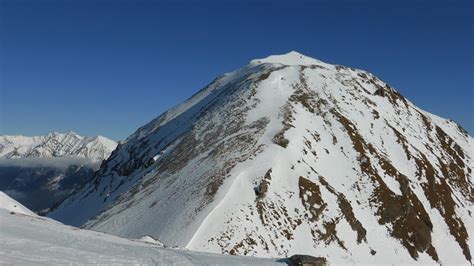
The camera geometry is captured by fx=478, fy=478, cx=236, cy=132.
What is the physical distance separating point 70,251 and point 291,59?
121m

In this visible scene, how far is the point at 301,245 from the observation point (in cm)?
6078

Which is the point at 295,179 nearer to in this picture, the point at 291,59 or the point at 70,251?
the point at 70,251

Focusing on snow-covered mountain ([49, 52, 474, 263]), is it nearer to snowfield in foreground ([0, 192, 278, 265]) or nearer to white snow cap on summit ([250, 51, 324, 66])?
white snow cap on summit ([250, 51, 324, 66])

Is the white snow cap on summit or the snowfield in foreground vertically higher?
the white snow cap on summit

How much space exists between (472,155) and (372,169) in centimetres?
5890

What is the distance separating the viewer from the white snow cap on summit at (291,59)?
137 m

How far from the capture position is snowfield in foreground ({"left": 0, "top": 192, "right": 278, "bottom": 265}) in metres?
24.7

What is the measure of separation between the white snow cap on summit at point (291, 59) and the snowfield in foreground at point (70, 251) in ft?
353

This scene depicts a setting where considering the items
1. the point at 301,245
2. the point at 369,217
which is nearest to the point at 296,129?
the point at 369,217

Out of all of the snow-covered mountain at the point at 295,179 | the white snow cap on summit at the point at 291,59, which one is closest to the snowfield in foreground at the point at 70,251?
the snow-covered mountain at the point at 295,179

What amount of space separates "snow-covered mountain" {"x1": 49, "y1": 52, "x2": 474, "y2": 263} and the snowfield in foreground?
71.2 feet

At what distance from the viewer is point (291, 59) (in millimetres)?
141375

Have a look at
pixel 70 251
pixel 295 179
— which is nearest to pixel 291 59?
pixel 295 179

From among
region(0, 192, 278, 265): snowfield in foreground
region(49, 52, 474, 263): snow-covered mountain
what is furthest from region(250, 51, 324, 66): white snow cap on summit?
region(0, 192, 278, 265): snowfield in foreground
